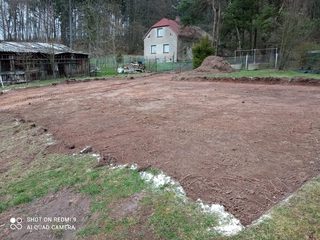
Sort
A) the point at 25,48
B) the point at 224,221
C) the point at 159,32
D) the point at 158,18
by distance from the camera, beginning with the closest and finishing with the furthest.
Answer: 1. the point at 224,221
2. the point at 25,48
3. the point at 159,32
4. the point at 158,18

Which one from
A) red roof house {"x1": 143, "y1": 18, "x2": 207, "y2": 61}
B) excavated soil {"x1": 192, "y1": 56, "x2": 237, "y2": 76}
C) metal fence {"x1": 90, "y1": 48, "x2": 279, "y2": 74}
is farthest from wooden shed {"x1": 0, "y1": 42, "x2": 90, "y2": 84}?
red roof house {"x1": 143, "y1": 18, "x2": 207, "y2": 61}

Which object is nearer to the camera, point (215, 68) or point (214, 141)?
point (214, 141)

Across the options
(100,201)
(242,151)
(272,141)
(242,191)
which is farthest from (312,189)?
(100,201)

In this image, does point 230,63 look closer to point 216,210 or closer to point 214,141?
point 214,141

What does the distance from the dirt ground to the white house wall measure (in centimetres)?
2550

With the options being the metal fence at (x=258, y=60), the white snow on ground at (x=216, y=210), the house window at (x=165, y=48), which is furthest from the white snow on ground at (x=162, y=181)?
the house window at (x=165, y=48)

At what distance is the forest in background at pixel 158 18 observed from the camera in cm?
1561

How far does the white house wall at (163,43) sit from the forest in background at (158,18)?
4093 millimetres

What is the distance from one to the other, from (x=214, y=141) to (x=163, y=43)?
3145 cm

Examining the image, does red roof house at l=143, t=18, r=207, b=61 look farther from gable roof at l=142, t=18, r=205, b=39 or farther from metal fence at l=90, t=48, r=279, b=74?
metal fence at l=90, t=48, r=279, b=74

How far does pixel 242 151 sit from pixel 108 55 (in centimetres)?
3012

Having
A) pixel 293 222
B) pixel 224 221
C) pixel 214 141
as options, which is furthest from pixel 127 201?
pixel 214 141

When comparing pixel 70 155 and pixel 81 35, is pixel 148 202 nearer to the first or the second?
pixel 70 155

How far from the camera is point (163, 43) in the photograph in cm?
3366
